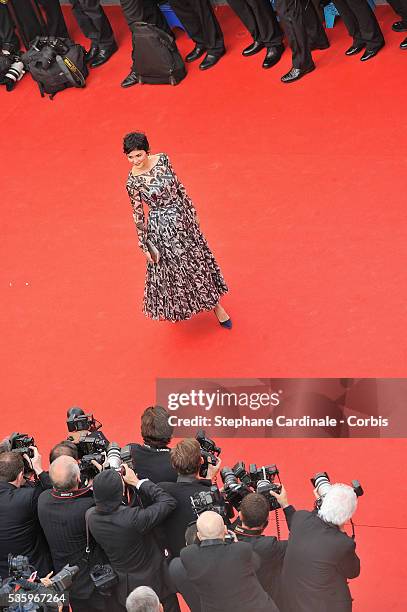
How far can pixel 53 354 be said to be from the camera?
6.49m

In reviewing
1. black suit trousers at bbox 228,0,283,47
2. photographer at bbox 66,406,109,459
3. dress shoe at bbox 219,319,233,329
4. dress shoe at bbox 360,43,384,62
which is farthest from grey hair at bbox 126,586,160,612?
black suit trousers at bbox 228,0,283,47

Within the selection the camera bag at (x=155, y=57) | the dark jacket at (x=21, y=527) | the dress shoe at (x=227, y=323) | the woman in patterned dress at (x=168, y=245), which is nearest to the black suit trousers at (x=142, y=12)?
the camera bag at (x=155, y=57)

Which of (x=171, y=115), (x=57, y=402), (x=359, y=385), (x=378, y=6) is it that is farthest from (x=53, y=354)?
(x=378, y=6)

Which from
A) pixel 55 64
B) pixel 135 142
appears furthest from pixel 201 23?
pixel 135 142

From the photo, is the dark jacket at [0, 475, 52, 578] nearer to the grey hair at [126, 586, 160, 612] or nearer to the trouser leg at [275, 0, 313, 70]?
the grey hair at [126, 586, 160, 612]

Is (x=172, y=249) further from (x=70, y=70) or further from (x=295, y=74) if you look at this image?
(x=70, y=70)

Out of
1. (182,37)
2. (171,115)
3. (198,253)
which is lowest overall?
(198,253)

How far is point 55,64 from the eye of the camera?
844cm

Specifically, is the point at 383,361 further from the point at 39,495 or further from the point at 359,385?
the point at 39,495

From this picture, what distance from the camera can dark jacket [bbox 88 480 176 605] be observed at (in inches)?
165

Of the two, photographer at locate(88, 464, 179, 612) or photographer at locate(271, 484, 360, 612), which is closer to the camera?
photographer at locate(271, 484, 360, 612)

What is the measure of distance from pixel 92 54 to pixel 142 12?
2.09 feet

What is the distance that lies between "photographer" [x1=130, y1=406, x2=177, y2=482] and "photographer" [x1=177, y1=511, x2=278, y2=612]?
2.59ft

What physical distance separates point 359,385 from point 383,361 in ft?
0.72
